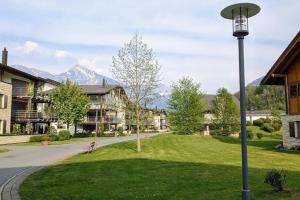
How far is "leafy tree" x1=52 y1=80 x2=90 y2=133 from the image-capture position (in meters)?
55.8

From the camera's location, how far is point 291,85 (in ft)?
91.8

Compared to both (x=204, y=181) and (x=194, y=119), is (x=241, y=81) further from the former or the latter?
(x=194, y=119)

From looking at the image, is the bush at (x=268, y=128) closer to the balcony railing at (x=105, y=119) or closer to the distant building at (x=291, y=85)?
the distant building at (x=291, y=85)

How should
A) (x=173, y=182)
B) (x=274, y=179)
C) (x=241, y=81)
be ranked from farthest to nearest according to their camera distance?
(x=173, y=182)
(x=274, y=179)
(x=241, y=81)

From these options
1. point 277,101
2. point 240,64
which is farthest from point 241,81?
point 277,101

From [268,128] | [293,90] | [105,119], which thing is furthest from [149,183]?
[105,119]

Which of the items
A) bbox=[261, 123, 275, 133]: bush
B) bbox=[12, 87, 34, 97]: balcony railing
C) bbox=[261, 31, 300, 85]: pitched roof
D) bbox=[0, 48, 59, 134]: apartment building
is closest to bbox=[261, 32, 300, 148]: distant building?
bbox=[261, 31, 300, 85]: pitched roof

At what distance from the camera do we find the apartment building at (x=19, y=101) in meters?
44.7

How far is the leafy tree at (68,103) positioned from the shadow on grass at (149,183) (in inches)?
1540

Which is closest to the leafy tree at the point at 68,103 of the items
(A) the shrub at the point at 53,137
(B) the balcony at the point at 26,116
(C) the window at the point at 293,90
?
(B) the balcony at the point at 26,116

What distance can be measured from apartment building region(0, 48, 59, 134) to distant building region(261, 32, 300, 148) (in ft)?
111

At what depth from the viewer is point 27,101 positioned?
52219 millimetres

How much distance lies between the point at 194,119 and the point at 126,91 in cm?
2945

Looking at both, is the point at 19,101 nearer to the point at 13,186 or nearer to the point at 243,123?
the point at 13,186
